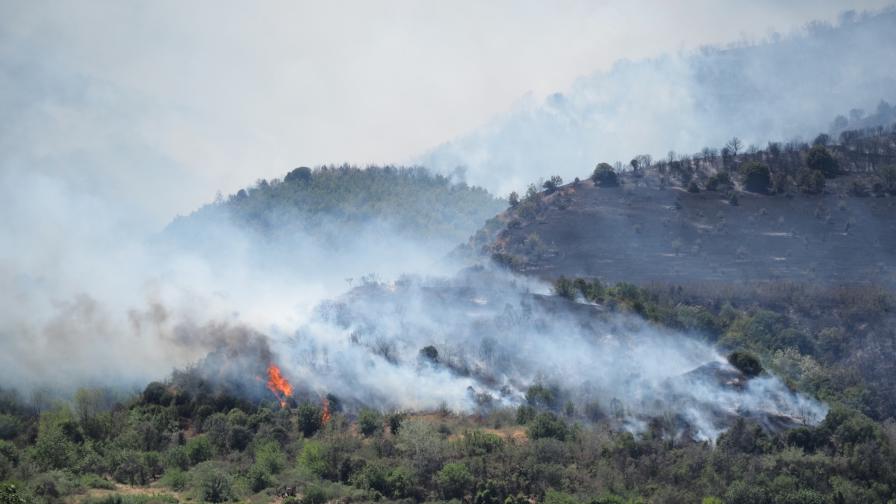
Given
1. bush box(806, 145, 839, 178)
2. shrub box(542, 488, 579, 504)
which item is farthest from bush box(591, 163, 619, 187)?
shrub box(542, 488, 579, 504)

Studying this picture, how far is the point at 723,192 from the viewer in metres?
189

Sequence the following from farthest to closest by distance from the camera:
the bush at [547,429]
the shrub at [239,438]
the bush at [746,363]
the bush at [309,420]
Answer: the bush at [746,363] < the bush at [309,420] < the shrub at [239,438] < the bush at [547,429]

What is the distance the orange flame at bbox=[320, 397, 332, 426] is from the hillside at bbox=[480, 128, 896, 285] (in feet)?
181

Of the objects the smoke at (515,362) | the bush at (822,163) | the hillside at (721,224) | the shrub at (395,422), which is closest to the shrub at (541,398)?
the smoke at (515,362)

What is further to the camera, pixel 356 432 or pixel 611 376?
pixel 611 376

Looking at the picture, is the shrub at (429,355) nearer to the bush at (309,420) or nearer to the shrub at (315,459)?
the bush at (309,420)

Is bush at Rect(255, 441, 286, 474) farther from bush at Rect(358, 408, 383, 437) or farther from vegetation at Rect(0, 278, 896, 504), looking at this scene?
bush at Rect(358, 408, 383, 437)

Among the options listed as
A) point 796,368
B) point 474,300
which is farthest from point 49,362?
point 796,368

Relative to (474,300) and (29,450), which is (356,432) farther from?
(474,300)

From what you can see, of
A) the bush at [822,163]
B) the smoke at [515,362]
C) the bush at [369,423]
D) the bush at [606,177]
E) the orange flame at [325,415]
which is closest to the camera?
the bush at [369,423]

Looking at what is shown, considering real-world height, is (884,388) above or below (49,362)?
below

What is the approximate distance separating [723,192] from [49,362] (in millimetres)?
106226

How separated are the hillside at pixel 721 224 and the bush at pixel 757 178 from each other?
6.0 inches

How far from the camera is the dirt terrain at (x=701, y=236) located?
16100 centimetres
